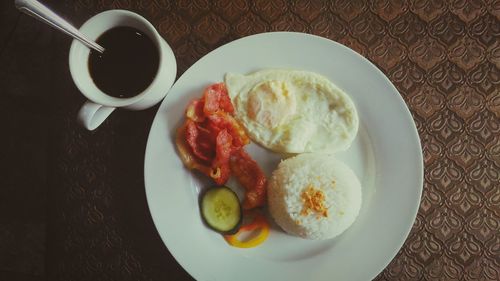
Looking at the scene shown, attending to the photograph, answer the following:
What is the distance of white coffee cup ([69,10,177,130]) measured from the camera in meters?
1.56

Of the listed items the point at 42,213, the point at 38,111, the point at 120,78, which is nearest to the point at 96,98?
the point at 120,78

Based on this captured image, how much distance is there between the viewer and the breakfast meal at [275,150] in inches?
68.7

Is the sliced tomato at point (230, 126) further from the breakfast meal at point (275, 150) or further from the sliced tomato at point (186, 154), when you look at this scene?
the sliced tomato at point (186, 154)

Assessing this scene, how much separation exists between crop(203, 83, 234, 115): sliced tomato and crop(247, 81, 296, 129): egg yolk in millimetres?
113

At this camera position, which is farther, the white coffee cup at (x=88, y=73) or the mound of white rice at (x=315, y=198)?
the mound of white rice at (x=315, y=198)

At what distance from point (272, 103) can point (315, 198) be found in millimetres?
444

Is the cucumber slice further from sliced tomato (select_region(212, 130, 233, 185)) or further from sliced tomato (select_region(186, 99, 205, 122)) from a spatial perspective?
sliced tomato (select_region(186, 99, 205, 122))

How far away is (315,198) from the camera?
5.68 ft

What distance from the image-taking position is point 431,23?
1.96 meters

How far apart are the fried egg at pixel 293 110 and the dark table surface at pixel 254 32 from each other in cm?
28

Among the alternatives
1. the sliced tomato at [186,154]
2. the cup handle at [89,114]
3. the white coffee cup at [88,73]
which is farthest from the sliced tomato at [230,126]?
the cup handle at [89,114]

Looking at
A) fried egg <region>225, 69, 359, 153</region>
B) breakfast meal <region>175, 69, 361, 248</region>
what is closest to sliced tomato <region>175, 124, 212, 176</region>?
breakfast meal <region>175, 69, 361, 248</region>

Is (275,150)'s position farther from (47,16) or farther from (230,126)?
(47,16)

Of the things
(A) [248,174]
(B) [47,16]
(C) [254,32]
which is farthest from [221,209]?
(B) [47,16]
